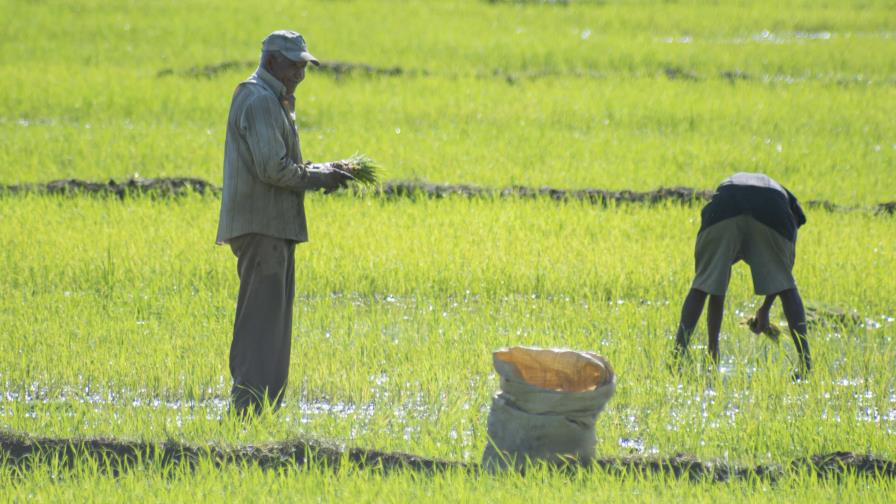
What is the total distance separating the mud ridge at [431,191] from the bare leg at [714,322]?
11.1ft

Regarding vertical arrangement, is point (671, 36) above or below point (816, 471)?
above

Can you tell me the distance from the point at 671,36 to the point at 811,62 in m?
2.39

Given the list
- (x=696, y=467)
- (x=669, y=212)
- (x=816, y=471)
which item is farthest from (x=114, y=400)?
(x=669, y=212)

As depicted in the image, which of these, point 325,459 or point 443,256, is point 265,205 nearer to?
point 325,459

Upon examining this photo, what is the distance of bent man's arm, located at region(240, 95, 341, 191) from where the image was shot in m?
4.86

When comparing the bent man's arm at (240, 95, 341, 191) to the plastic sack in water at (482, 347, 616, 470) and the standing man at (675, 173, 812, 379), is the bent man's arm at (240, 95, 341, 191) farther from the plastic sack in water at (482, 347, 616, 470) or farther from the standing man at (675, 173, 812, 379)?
A: the standing man at (675, 173, 812, 379)

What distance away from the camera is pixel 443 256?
303 inches

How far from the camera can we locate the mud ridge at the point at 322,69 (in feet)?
43.9

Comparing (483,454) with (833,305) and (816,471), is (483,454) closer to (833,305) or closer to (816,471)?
(816,471)

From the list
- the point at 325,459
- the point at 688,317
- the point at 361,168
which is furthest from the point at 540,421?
the point at 688,317

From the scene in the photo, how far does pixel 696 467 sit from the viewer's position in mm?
4516

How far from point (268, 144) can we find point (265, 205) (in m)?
0.27

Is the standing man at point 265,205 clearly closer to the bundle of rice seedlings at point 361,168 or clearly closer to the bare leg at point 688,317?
the bundle of rice seedlings at point 361,168

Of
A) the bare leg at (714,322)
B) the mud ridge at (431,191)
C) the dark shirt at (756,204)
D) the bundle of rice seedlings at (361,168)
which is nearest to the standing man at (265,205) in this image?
the bundle of rice seedlings at (361,168)
